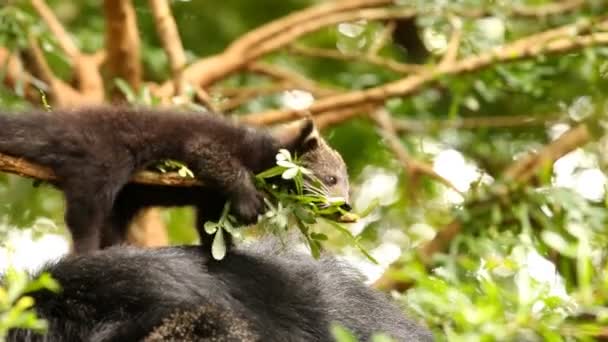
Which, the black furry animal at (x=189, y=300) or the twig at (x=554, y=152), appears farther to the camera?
the twig at (x=554, y=152)

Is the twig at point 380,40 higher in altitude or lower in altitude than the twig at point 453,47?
higher

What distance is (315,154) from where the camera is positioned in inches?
156

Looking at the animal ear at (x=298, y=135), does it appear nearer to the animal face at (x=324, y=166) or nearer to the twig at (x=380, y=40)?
the animal face at (x=324, y=166)

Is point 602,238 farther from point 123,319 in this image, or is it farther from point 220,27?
point 220,27

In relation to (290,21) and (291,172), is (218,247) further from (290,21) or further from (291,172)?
(290,21)

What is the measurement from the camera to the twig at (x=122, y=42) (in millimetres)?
4891

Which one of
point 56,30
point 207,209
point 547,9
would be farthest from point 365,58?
point 207,209

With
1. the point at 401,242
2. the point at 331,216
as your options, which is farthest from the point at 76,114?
the point at 401,242

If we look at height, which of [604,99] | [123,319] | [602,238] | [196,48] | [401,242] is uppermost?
[196,48]

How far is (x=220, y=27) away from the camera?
680 cm

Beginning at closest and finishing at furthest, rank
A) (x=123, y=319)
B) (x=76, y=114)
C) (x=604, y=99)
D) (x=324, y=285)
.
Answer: (x=123, y=319), (x=324, y=285), (x=76, y=114), (x=604, y=99)

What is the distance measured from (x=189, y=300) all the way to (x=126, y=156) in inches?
28.8

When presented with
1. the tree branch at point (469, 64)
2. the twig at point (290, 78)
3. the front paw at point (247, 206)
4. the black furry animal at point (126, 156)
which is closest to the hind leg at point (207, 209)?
the black furry animal at point (126, 156)

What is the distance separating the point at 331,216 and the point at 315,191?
0.40m
